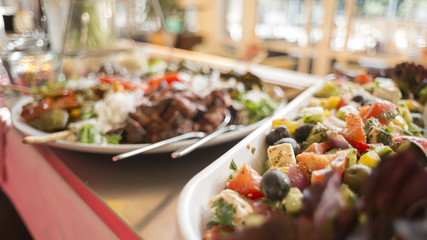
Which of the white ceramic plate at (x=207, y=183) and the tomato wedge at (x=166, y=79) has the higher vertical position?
the white ceramic plate at (x=207, y=183)

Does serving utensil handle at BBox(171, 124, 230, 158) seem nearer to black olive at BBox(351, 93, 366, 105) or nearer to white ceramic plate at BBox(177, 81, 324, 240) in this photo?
white ceramic plate at BBox(177, 81, 324, 240)

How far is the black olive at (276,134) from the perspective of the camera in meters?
0.69

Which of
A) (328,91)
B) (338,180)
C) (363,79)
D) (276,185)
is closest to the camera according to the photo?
(338,180)

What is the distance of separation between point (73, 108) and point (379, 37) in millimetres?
3845

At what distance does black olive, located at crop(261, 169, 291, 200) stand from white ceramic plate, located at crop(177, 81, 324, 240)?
9 centimetres

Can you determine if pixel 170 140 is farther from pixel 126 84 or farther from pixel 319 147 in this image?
pixel 126 84

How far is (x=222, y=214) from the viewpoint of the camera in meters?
0.46

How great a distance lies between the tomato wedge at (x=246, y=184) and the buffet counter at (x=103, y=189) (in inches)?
4.6

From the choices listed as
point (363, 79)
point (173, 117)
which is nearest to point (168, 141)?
point (173, 117)

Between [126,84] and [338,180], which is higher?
[338,180]

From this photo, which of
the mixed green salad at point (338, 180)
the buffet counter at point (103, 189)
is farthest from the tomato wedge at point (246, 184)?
the buffet counter at point (103, 189)

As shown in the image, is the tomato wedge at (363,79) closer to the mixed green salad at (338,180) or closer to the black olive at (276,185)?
the mixed green salad at (338,180)

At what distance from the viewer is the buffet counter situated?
25.7 inches

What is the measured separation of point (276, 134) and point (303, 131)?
72 millimetres
